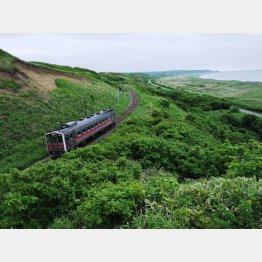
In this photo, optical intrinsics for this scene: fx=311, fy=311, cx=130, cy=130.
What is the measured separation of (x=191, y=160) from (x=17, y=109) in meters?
21.4

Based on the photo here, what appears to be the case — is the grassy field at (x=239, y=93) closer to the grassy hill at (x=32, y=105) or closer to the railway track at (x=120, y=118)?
the railway track at (x=120, y=118)

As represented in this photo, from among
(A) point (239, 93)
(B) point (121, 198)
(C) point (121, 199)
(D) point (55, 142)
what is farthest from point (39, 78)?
(A) point (239, 93)

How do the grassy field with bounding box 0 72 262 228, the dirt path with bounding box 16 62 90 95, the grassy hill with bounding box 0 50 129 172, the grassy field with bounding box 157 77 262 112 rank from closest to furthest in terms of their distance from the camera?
1. the grassy field with bounding box 0 72 262 228
2. the grassy hill with bounding box 0 50 129 172
3. the dirt path with bounding box 16 62 90 95
4. the grassy field with bounding box 157 77 262 112

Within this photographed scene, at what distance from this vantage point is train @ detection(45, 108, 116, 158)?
77.2ft

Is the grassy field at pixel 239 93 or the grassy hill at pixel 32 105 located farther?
the grassy field at pixel 239 93

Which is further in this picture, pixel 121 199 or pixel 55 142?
pixel 55 142

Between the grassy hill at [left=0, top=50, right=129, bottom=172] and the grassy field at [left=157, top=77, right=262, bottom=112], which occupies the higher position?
the grassy hill at [left=0, top=50, right=129, bottom=172]

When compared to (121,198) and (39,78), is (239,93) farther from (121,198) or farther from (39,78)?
(121,198)

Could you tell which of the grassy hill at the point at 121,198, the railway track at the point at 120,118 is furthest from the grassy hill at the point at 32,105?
the grassy hill at the point at 121,198

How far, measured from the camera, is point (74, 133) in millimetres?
25203

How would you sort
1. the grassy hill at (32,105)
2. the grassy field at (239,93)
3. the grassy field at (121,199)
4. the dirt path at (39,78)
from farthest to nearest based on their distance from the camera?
the grassy field at (239,93) < the dirt path at (39,78) < the grassy hill at (32,105) < the grassy field at (121,199)

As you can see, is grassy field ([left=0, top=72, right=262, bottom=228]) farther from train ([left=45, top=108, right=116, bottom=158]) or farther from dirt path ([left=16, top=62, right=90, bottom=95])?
dirt path ([left=16, top=62, right=90, bottom=95])

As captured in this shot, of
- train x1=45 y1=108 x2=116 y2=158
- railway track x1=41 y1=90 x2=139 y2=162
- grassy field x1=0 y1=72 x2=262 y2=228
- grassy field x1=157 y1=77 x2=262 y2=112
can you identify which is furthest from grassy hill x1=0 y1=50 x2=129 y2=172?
grassy field x1=157 y1=77 x2=262 y2=112

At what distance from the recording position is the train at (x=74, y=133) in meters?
23.5
